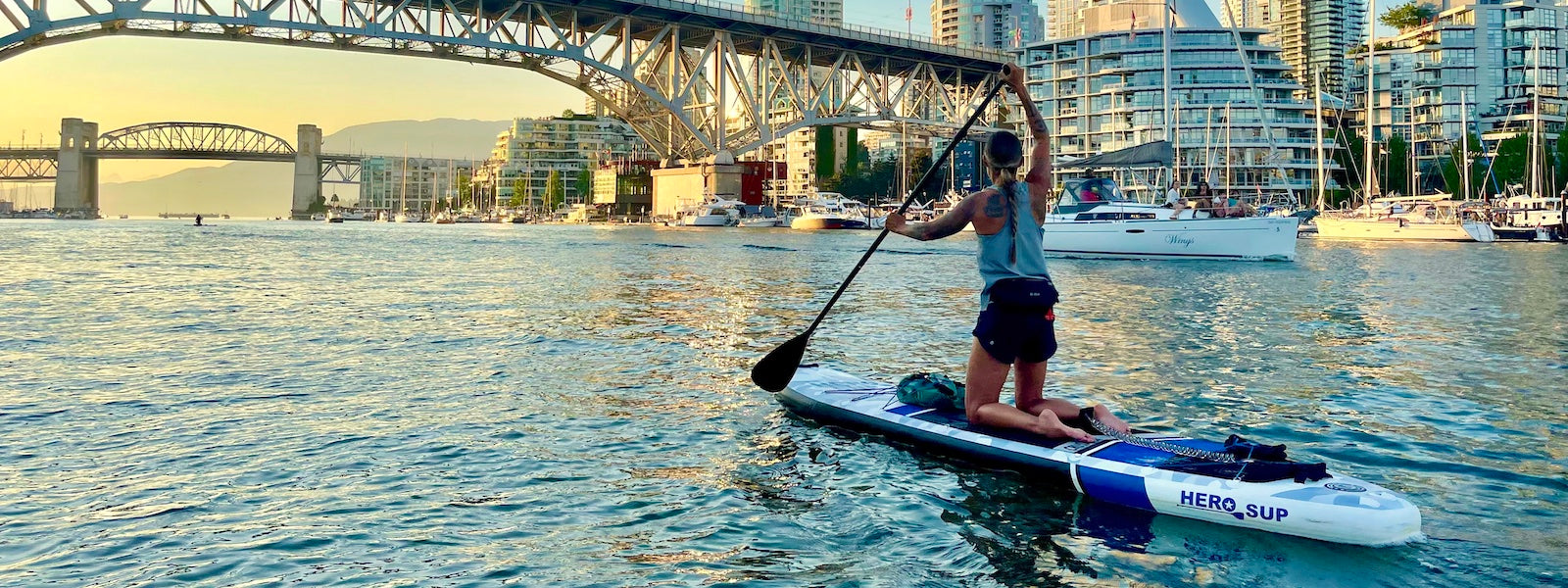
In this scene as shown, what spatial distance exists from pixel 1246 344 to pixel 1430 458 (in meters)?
7.19

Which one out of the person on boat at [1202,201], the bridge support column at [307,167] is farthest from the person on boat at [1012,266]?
the bridge support column at [307,167]

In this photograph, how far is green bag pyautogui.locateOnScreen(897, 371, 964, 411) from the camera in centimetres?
793

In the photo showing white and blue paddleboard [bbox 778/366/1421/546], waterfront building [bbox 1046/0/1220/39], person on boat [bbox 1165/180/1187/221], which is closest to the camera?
white and blue paddleboard [bbox 778/366/1421/546]

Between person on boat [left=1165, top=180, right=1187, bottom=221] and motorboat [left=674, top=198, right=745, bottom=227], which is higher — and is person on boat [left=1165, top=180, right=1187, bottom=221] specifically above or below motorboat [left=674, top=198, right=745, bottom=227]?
below

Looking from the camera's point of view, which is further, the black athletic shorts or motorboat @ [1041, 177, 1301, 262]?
motorboat @ [1041, 177, 1301, 262]

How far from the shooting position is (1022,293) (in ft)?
22.0

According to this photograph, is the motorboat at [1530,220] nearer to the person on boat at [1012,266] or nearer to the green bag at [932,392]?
the green bag at [932,392]

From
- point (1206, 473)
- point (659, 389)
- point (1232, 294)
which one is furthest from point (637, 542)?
point (1232, 294)

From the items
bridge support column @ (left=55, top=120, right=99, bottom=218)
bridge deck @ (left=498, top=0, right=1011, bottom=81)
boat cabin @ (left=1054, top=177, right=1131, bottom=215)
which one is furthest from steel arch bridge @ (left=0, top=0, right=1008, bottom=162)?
bridge support column @ (left=55, top=120, right=99, bottom=218)

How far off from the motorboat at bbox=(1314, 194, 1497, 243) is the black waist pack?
2406 inches

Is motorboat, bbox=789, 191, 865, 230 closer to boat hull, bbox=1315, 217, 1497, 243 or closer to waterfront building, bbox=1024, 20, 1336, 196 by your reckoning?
waterfront building, bbox=1024, 20, 1336, 196

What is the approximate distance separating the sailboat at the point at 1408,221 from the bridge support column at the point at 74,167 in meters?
156

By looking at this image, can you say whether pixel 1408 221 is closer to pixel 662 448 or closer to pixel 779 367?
pixel 779 367

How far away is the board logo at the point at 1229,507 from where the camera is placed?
19.0ft
